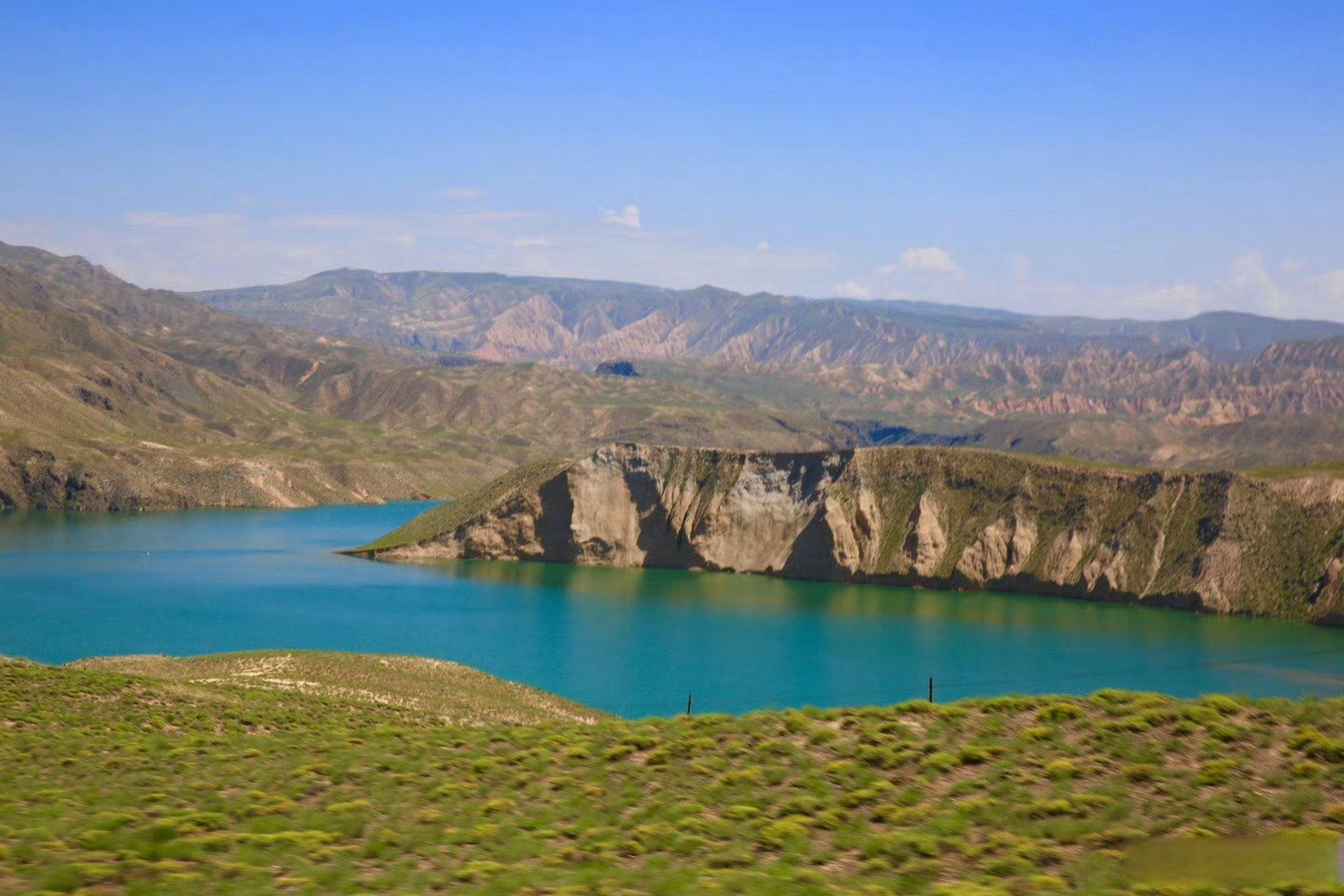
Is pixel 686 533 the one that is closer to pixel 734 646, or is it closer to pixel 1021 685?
pixel 734 646

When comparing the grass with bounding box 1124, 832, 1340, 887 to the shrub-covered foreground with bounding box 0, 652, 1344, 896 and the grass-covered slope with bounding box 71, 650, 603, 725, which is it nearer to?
the shrub-covered foreground with bounding box 0, 652, 1344, 896

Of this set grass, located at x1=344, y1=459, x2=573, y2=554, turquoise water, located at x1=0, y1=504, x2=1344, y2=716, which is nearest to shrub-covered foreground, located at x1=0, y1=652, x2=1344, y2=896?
turquoise water, located at x1=0, y1=504, x2=1344, y2=716

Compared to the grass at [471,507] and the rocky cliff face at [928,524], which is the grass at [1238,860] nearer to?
the rocky cliff face at [928,524]

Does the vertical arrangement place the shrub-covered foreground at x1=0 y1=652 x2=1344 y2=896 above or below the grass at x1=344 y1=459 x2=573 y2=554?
above

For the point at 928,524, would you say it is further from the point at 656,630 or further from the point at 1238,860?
the point at 1238,860

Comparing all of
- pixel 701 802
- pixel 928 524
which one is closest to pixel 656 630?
pixel 928 524

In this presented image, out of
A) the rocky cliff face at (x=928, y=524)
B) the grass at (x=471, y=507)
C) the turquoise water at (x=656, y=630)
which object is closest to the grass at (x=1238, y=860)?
the turquoise water at (x=656, y=630)
